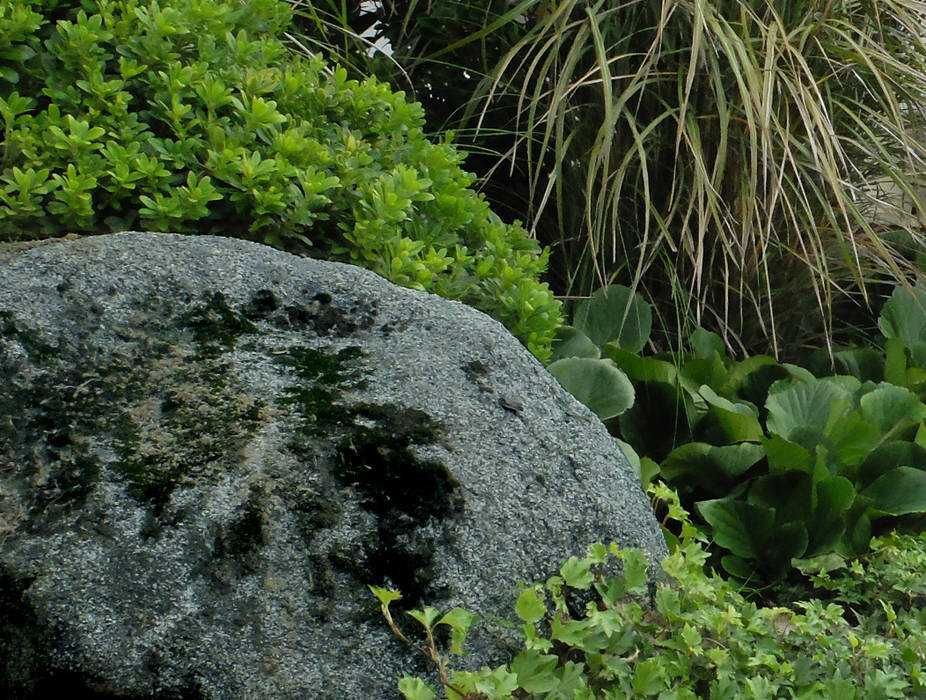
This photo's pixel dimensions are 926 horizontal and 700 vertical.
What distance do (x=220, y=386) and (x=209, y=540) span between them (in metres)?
0.32

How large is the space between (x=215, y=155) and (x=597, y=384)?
110 cm

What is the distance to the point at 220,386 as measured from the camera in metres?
1.75

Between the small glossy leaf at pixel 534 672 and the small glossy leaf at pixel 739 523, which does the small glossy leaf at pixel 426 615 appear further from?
the small glossy leaf at pixel 739 523

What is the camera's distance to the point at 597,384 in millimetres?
2605

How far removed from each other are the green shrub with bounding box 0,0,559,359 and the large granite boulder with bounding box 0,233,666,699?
0.23m

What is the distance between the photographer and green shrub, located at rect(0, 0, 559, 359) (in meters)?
2.16

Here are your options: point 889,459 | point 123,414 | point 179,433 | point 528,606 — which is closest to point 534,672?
point 528,606

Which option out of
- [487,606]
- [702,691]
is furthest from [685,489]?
[487,606]

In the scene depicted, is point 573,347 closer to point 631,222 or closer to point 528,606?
point 631,222

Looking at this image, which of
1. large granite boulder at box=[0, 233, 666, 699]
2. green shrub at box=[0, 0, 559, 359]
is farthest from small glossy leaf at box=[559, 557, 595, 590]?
green shrub at box=[0, 0, 559, 359]

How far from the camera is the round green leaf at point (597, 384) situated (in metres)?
2.55

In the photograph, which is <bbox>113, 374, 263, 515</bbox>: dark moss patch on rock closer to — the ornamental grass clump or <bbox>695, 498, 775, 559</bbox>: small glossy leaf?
<bbox>695, 498, 775, 559</bbox>: small glossy leaf

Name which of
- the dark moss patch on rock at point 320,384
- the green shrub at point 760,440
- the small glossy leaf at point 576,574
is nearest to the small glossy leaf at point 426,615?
the small glossy leaf at point 576,574

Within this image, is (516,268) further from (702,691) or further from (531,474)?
(702,691)
